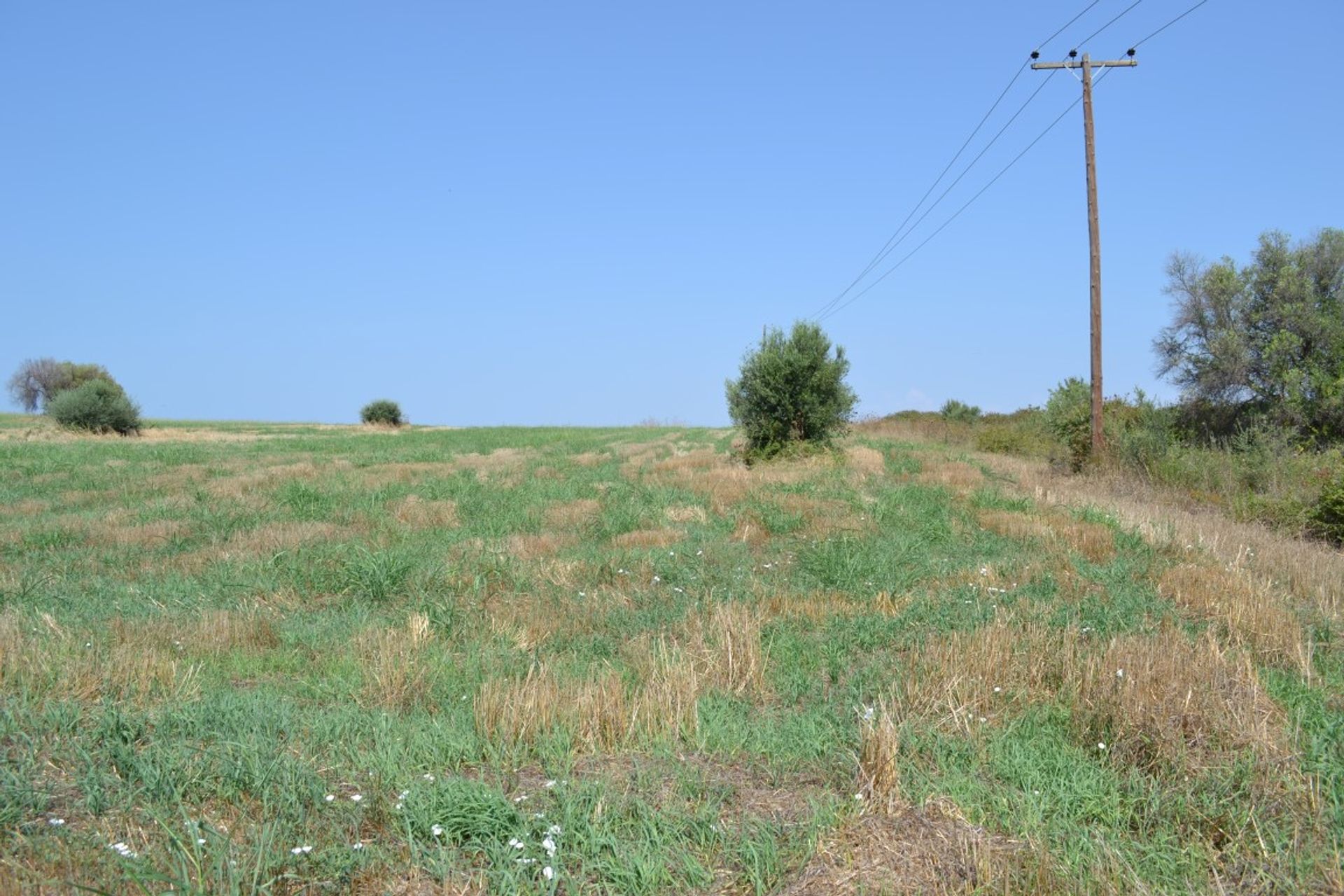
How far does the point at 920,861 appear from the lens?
3.49m

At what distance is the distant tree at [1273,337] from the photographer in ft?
78.2

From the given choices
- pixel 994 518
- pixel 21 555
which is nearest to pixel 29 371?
pixel 21 555

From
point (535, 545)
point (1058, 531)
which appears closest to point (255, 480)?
point (535, 545)

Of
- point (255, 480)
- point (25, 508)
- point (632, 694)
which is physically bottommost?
point (632, 694)

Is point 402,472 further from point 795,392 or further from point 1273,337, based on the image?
point 1273,337

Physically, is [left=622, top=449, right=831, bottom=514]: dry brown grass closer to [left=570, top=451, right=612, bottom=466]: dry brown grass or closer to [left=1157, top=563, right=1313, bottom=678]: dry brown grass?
[left=570, top=451, right=612, bottom=466]: dry brown grass

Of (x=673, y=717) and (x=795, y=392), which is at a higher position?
(x=795, y=392)

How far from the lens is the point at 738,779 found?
4273mm

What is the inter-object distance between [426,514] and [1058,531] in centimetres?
882

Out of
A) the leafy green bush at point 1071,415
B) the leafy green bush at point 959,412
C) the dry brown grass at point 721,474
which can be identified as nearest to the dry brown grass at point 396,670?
the dry brown grass at point 721,474

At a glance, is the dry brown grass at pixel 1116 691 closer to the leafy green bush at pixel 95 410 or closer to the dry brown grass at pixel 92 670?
the dry brown grass at pixel 92 670

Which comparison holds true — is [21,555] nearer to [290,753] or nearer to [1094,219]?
[290,753]

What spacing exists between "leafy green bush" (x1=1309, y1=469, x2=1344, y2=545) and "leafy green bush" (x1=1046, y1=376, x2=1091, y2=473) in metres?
9.60

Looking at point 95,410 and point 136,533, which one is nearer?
point 136,533
